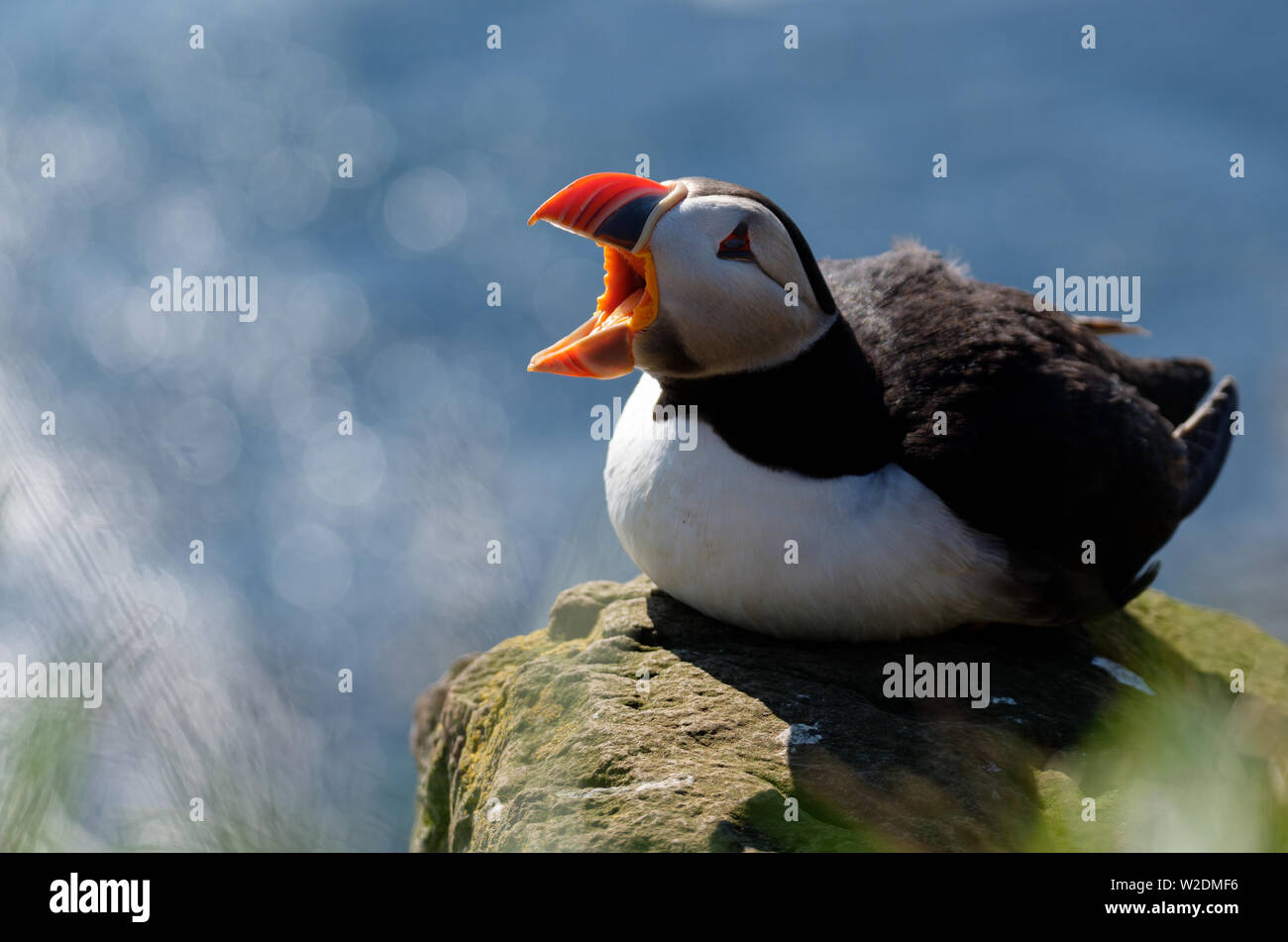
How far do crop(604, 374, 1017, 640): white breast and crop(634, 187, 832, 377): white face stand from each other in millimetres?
405

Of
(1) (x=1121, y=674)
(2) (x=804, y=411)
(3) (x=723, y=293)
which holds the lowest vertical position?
(1) (x=1121, y=674)

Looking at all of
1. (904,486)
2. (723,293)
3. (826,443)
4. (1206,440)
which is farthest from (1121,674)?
(723,293)

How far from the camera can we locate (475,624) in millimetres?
2854

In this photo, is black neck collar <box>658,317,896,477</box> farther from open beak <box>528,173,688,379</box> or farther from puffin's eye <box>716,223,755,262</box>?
puffin's eye <box>716,223,755,262</box>

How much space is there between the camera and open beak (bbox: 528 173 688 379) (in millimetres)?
4402

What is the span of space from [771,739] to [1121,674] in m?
1.95

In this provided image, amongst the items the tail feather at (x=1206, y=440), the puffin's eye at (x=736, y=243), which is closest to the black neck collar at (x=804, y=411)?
the puffin's eye at (x=736, y=243)

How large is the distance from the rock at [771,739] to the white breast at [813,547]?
7.3 inches

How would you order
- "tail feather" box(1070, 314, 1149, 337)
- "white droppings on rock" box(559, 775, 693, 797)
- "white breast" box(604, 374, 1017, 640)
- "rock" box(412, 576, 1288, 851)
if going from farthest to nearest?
"tail feather" box(1070, 314, 1149, 337) < "white breast" box(604, 374, 1017, 640) < "white droppings on rock" box(559, 775, 693, 797) < "rock" box(412, 576, 1288, 851)

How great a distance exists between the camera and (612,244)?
4.40 meters

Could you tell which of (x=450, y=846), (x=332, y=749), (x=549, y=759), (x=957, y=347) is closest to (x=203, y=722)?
(x=332, y=749)

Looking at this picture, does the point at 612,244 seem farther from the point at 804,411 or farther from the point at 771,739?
the point at 771,739

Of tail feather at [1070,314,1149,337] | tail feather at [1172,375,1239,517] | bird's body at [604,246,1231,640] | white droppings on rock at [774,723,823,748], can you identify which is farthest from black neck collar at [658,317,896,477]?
tail feather at [1070,314,1149,337]

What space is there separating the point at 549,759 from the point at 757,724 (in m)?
0.74
